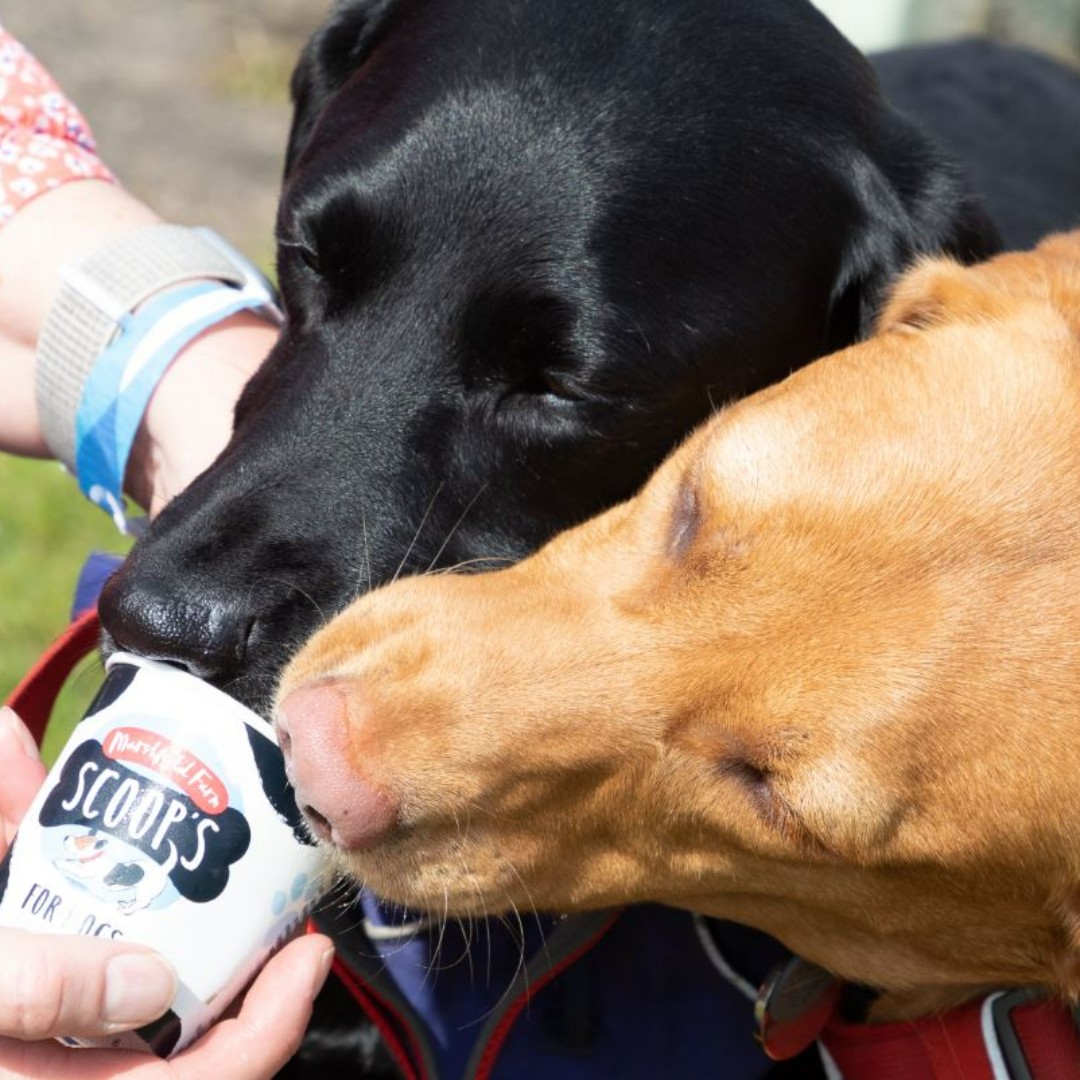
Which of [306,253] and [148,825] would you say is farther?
[306,253]

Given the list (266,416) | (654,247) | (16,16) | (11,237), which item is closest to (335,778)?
(266,416)

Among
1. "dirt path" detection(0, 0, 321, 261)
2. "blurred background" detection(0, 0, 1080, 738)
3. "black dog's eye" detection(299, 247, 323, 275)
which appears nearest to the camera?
"black dog's eye" detection(299, 247, 323, 275)

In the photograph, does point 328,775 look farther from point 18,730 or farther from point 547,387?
point 547,387

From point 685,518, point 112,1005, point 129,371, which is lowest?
point 112,1005

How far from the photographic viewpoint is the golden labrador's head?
1878mm

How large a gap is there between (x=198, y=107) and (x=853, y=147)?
17.4 ft

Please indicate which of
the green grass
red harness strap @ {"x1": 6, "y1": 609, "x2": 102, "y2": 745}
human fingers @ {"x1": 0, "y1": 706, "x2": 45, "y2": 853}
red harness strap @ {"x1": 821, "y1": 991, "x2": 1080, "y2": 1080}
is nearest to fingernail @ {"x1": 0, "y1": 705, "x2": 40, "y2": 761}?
human fingers @ {"x1": 0, "y1": 706, "x2": 45, "y2": 853}

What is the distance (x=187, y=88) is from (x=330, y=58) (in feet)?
15.4

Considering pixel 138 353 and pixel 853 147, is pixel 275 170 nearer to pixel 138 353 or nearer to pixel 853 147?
pixel 138 353

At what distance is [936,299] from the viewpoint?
2271 mm

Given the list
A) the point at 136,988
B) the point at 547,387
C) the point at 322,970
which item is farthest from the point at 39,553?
the point at 136,988

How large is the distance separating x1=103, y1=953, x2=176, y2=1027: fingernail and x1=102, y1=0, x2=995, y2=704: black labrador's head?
20.7 inches

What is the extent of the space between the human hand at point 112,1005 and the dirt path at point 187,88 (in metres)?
4.62

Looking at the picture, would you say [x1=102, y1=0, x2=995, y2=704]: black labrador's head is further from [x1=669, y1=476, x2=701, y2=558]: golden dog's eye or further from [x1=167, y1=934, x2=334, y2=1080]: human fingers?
[x1=167, y1=934, x2=334, y2=1080]: human fingers
